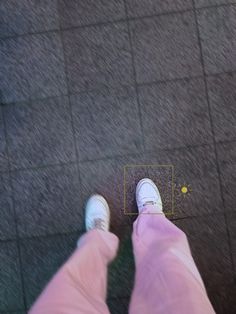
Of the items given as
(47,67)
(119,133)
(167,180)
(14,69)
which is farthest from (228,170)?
(14,69)

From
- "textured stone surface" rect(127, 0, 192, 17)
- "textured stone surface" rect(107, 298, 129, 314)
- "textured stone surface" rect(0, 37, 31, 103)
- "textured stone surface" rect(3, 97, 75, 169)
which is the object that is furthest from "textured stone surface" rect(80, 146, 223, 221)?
"textured stone surface" rect(127, 0, 192, 17)

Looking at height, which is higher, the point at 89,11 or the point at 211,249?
the point at 89,11

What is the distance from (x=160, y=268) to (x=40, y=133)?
680 mm

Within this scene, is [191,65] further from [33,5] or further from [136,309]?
[136,309]

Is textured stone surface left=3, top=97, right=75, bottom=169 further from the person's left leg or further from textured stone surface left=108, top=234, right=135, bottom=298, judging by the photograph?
textured stone surface left=108, top=234, right=135, bottom=298

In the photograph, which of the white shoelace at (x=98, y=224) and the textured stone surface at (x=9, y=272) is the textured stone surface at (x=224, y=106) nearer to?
the white shoelace at (x=98, y=224)

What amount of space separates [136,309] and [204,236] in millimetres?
441

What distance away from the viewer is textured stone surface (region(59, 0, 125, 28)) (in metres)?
1.61

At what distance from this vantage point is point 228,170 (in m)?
1.58

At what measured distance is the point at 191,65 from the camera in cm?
160

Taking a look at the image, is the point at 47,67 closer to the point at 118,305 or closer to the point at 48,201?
the point at 48,201

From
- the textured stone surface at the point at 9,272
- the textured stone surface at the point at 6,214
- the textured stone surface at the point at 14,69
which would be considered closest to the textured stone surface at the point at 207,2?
the textured stone surface at the point at 14,69

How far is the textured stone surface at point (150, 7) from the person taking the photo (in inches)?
63.4

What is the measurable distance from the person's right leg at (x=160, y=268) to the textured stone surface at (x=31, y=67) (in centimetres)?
52
